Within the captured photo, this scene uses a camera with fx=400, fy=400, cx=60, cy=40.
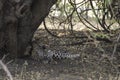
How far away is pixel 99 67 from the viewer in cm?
562

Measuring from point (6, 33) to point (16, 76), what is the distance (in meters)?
0.81

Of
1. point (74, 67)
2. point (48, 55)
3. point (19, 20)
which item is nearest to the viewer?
point (19, 20)

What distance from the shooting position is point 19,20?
17.8ft

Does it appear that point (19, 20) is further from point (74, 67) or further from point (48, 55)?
point (74, 67)

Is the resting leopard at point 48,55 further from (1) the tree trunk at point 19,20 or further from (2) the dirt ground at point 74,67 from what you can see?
(1) the tree trunk at point 19,20

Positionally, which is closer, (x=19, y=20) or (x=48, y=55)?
(x=19, y=20)

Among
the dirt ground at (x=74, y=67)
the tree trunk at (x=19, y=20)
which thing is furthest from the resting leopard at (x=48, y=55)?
the tree trunk at (x=19, y=20)

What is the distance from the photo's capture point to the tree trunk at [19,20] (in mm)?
5180

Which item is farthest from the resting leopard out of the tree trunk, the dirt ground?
the tree trunk

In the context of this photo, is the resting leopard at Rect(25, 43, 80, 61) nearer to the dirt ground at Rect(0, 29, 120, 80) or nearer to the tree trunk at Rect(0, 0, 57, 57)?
the dirt ground at Rect(0, 29, 120, 80)

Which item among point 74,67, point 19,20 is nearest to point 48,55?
point 74,67

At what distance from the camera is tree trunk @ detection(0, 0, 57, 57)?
518cm

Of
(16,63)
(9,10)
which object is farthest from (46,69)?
(9,10)

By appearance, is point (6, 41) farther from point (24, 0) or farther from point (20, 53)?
point (24, 0)
